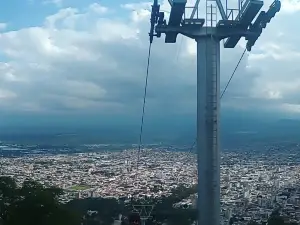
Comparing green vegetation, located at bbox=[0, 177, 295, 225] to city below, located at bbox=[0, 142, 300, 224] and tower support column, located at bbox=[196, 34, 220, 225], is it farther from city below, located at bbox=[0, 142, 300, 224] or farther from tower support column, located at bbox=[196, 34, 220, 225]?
tower support column, located at bbox=[196, 34, 220, 225]

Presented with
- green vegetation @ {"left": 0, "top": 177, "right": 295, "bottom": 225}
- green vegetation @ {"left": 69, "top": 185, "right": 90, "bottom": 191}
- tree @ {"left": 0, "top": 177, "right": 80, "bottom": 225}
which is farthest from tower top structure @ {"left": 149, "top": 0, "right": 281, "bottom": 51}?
green vegetation @ {"left": 69, "top": 185, "right": 90, "bottom": 191}

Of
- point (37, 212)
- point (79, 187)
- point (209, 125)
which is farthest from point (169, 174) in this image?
point (209, 125)

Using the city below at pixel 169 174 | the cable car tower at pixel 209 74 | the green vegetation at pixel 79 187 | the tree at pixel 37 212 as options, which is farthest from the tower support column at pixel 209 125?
the green vegetation at pixel 79 187

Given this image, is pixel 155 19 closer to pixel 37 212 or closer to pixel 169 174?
pixel 37 212

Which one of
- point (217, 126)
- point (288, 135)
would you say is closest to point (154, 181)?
point (288, 135)

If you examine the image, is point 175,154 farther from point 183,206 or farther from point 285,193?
point 183,206
